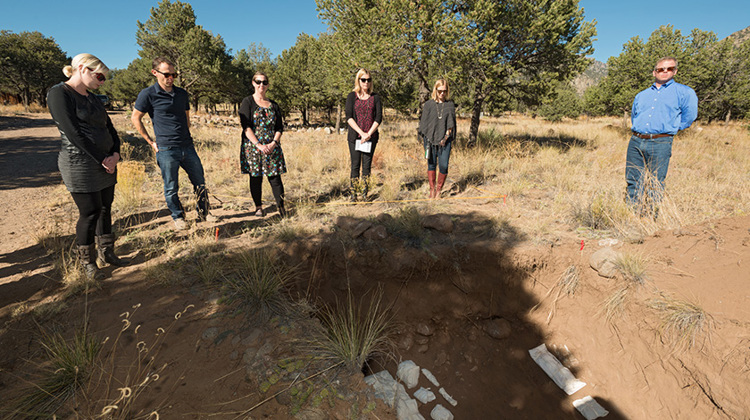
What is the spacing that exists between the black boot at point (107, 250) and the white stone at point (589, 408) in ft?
15.2

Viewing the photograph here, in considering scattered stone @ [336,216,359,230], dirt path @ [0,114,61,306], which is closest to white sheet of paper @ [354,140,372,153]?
scattered stone @ [336,216,359,230]

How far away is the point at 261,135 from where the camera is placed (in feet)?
13.0

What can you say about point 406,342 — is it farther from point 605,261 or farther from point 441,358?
point 605,261

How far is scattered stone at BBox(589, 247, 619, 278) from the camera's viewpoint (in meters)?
2.95

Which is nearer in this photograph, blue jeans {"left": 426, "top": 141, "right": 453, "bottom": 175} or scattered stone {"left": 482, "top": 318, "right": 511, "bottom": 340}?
scattered stone {"left": 482, "top": 318, "right": 511, "bottom": 340}

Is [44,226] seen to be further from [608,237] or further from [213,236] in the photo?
[608,237]

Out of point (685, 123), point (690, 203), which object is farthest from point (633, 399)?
point (685, 123)

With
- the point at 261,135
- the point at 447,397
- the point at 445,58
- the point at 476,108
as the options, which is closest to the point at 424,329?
the point at 447,397

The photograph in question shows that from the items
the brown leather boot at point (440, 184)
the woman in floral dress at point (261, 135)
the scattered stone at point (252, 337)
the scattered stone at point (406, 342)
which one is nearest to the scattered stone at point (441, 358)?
the scattered stone at point (406, 342)

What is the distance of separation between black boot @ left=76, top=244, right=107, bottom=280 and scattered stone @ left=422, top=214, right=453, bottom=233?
346 cm

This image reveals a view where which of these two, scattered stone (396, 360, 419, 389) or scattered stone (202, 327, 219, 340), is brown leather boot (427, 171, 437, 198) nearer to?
scattered stone (396, 360, 419, 389)

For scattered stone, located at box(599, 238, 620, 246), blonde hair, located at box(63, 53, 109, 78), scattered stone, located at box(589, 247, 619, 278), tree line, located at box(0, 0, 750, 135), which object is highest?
tree line, located at box(0, 0, 750, 135)

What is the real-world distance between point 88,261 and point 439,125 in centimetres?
442

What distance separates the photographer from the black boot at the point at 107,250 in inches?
118
